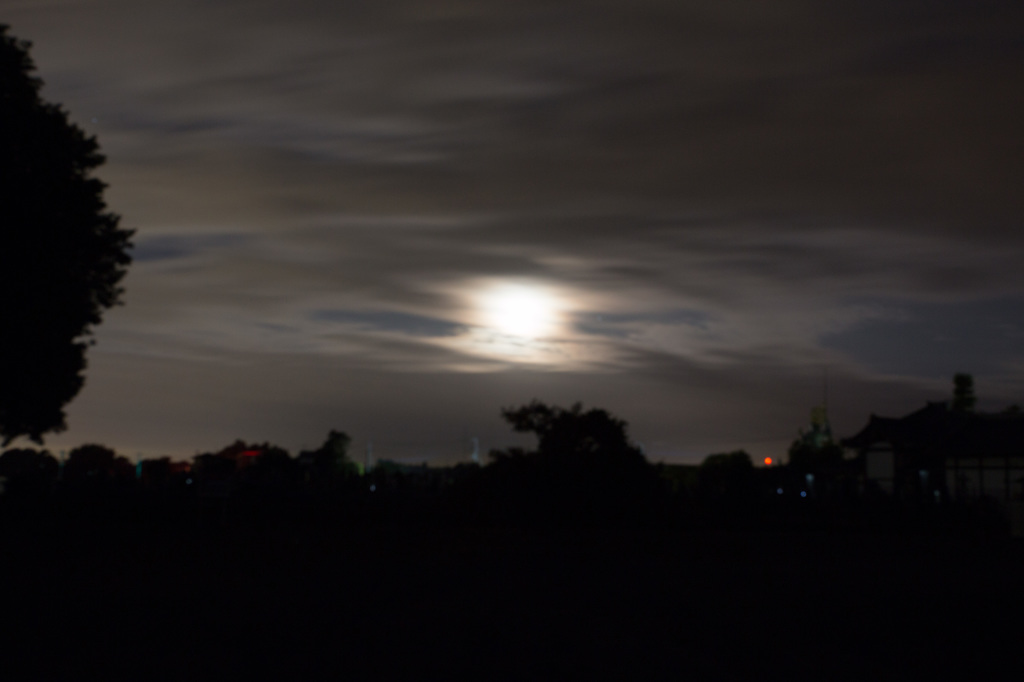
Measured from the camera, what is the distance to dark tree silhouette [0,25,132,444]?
2962cm

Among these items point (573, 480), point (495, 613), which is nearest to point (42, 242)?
point (573, 480)

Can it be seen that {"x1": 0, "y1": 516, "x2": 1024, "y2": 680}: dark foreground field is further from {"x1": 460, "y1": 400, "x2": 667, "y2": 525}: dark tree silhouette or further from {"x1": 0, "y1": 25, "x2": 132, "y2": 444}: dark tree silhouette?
{"x1": 460, "y1": 400, "x2": 667, "y2": 525}: dark tree silhouette

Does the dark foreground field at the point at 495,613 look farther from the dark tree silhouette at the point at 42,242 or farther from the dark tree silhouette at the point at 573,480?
the dark tree silhouette at the point at 573,480

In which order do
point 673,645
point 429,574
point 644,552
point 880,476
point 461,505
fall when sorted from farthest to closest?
point 880,476, point 461,505, point 644,552, point 429,574, point 673,645

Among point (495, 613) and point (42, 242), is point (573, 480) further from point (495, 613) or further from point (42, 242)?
point (495, 613)

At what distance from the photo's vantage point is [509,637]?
1037 centimetres

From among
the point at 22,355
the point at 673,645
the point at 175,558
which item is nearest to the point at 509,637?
the point at 673,645

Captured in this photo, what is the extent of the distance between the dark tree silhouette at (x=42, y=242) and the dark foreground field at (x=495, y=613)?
9.65 meters

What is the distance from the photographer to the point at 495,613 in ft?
39.9

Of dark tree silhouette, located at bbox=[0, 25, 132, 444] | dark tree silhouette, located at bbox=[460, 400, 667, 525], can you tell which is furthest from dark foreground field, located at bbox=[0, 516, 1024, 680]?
dark tree silhouette, located at bbox=[460, 400, 667, 525]

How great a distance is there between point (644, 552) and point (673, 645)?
13218mm

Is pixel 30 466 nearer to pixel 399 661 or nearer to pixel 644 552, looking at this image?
pixel 644 552

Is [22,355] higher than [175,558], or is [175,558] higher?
[22,355]

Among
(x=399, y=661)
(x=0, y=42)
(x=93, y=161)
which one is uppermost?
(x=0, y=42)
